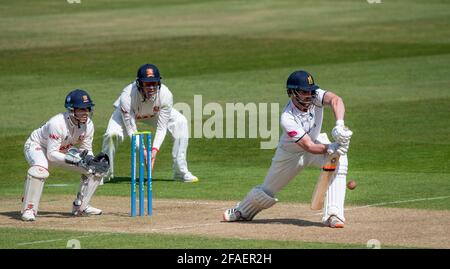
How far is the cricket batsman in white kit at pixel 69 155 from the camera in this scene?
43.0 feet

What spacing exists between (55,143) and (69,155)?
0.25 m

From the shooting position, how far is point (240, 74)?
26.4 m

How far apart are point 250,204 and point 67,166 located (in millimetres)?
2356

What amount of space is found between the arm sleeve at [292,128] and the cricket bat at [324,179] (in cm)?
41

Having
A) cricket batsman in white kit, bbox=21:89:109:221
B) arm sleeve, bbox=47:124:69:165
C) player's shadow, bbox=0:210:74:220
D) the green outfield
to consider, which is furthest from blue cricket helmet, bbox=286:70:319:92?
player's shadow, bbox=0:210:74:220

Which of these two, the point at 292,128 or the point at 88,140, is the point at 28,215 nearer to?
the point at 88,140

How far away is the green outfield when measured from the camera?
52.0 ft

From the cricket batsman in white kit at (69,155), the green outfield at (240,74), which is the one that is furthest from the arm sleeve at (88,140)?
the green outfield at (240,74)

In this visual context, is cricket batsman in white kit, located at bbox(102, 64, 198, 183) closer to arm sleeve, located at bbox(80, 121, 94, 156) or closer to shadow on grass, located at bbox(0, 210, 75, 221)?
arm sleeve, located at bbox(80, 121, 94, 156)

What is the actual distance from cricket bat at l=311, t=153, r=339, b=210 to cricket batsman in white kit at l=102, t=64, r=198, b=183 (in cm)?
395

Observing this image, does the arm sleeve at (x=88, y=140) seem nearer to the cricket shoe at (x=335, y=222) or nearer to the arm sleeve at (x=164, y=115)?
the arm sleeve at (x=164, y=115)

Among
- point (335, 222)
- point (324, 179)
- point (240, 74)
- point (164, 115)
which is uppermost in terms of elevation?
point (240, 74)

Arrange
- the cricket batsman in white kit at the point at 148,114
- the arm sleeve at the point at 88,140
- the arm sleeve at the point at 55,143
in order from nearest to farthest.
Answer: the arm sleeve at the point at 55,143 < the arm sleeve at the point at 88,140 < the cricket batsman in white kit at the point at 148,114

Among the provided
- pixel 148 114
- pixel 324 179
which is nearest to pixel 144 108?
pixel 148 114
